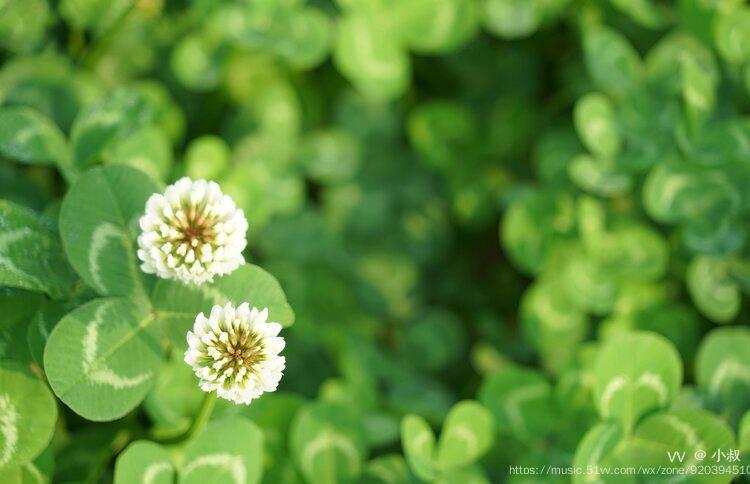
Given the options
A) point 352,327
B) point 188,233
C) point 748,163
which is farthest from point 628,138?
point 188,233

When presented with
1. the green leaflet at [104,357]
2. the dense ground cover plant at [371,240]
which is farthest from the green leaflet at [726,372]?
the green leaflet at [104,357]

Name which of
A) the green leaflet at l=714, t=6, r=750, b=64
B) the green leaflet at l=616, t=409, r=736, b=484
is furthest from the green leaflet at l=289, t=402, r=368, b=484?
the green leaflet at l=714, t=6, r=750, b=64

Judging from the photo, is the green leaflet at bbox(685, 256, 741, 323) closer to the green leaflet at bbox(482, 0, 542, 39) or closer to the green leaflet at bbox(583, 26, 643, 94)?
the green leaflet at bbox(583, 26, 643, 94)

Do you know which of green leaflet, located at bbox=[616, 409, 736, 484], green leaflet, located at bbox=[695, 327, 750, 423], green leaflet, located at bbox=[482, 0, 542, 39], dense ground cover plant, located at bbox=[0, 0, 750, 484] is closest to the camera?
dense ground cover plant, located at bbox=[0, 0, 750, 484]

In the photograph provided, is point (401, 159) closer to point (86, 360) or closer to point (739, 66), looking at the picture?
point (739, 66)

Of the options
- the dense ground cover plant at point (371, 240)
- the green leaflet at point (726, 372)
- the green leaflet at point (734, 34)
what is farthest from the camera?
the green leaflet at point (734, 34)

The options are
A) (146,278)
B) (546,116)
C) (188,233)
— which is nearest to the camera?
(188,233)

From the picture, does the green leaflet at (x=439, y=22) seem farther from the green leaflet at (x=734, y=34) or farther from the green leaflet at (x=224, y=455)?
the green leaflet at (x=224, y=455)
